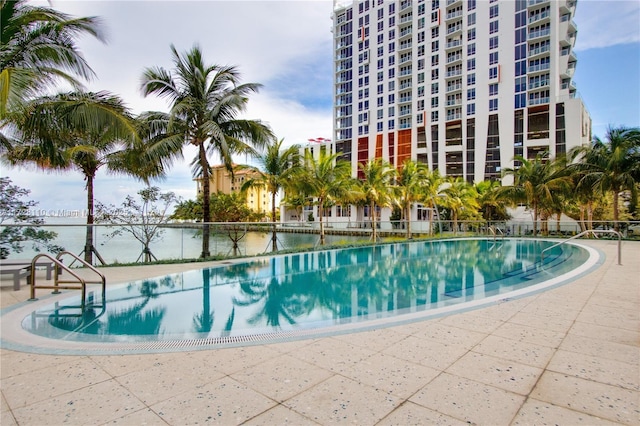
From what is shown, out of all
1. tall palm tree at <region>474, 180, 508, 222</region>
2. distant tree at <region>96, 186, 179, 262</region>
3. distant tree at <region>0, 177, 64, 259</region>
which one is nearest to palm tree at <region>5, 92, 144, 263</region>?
distant tree at <region>96, 186, 179, 262</region>

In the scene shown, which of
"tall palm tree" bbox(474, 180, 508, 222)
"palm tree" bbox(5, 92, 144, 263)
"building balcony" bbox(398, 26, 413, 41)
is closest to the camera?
"palm tree" bbox(5, 92, 144, 263)

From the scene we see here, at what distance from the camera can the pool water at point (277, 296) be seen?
4.99m

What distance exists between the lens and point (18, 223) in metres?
9.14

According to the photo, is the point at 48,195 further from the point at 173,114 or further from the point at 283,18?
the point at 283,18

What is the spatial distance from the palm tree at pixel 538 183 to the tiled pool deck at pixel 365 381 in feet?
64.3

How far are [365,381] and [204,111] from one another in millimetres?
11250

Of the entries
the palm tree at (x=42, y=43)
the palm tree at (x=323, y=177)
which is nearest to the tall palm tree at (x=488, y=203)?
the palm tree at (x=323, y=177)

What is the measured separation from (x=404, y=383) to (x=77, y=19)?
363 inches

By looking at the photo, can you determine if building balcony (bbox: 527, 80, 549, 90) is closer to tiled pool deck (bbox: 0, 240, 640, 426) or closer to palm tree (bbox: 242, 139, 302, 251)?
palm tree (bbox: 242, 139, 302, 251)

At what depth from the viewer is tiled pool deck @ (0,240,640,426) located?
7.80 feet

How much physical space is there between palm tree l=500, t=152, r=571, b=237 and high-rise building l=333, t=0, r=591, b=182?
18.0m

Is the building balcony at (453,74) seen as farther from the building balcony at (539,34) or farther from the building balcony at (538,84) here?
the building balcony at (538,84)

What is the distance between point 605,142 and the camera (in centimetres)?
1909

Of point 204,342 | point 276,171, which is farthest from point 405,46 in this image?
point 204,342
